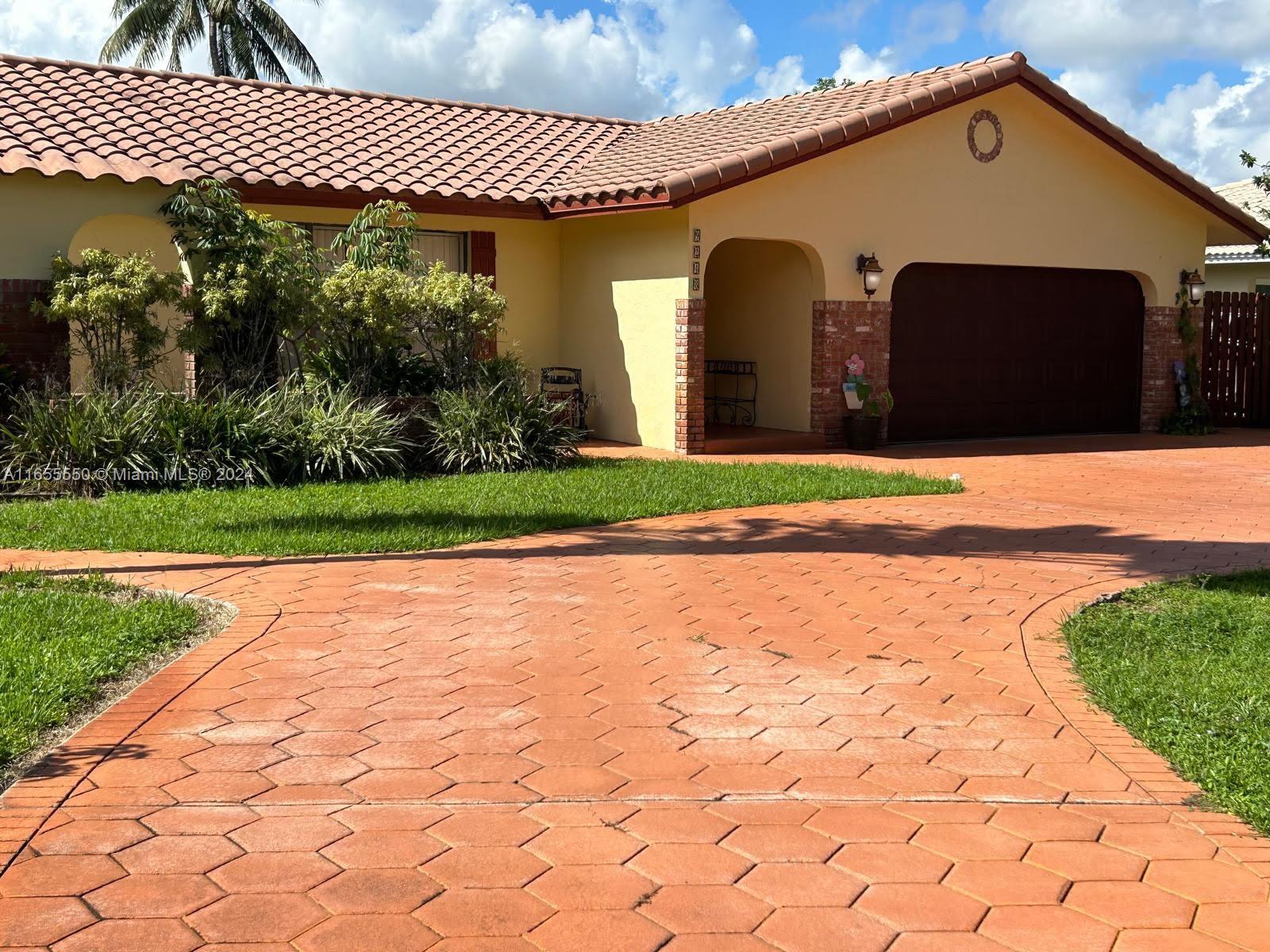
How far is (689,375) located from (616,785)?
9.87m

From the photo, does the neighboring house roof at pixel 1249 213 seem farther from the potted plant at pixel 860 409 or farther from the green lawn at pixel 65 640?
the green lawn at pixel 65 640

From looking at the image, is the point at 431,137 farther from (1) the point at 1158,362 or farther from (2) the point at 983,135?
(1) the point at 1158,362

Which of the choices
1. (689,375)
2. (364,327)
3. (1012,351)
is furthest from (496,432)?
(1012,351)

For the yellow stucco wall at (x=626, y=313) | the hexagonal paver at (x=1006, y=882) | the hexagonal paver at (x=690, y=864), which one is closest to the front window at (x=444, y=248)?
the yellow stucco wall at (x=626, y=313)

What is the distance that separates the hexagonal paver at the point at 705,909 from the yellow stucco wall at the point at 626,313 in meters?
10.8

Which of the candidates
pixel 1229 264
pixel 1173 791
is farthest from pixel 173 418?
pixel 1229 264

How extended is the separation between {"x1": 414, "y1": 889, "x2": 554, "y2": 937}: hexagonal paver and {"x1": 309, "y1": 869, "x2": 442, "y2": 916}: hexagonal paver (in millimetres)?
61

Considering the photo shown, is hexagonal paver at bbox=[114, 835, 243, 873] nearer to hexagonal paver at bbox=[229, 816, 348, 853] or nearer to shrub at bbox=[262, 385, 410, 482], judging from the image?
hexagonal paver at bbox=[229, 816, 348, 853]

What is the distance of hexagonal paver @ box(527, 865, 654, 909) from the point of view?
3434 millimetres

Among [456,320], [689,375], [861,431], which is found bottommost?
[861,431]

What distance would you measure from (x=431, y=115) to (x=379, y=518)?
9778 mm

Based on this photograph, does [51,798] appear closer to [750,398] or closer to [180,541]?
[180,541]

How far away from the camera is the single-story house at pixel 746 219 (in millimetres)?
13641

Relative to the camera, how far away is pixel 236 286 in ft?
39.6
